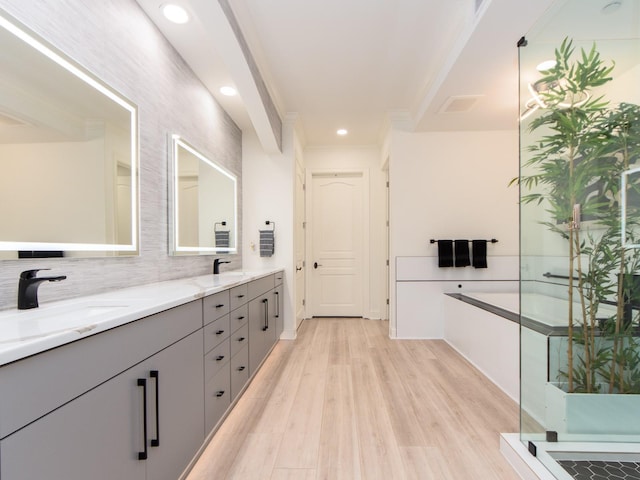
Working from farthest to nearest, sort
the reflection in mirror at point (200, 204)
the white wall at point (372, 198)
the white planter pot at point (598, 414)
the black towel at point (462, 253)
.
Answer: the white wall at point (372, 198)
the black towel at point (462, 253)
the reflection in mirror at point (200, 204)
the white planter pot at point (598, 414)

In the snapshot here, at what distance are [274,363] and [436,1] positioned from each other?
9.97 feet

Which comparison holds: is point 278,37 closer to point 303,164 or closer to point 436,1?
point 436,1

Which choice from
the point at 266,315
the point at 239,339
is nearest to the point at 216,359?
the point at 239,339

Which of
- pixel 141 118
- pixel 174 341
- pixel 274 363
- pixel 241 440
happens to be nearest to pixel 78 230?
pixel 174 341

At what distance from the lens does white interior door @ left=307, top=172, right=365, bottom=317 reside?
500 centimetres

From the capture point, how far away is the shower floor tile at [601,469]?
1.38 m

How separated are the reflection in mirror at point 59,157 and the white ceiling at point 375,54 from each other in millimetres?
835

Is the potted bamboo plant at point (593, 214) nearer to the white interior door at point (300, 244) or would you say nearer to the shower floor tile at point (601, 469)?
the shower floor tile at point (601, 469)

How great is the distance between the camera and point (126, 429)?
105 centimetres

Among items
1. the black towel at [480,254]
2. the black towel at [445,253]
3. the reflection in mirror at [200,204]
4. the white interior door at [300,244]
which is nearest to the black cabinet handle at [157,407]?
the reflection in mirror at [200,204]

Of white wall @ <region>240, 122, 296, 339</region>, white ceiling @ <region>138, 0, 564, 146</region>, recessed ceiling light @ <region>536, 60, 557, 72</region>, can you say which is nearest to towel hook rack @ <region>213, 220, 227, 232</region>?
white wall @ <region>240, 122, 296, 339</region>

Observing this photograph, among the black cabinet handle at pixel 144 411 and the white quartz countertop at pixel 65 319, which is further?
the black cabinet handle at pixel 144 411

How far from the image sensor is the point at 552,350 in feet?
5.24

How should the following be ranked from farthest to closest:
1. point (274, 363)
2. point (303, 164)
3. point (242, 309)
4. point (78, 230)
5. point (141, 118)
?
1. point (303, 164)
2. point (274, 363)
3. point (242, 309)
4. point (141, 118)
5. point (78, 230)
